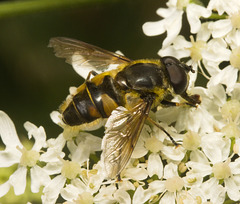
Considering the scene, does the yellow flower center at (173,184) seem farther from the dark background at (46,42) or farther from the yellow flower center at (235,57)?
the dark background at (46,42)

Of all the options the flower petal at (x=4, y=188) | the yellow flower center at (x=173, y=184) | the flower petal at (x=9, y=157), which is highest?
the flower petal at (x=9, y=157)

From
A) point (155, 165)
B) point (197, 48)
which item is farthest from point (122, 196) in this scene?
point (197, 48)

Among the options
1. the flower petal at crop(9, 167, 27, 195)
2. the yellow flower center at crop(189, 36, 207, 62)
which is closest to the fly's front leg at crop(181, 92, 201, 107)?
the yellow flower center at crop(189, 36, 207, 62)

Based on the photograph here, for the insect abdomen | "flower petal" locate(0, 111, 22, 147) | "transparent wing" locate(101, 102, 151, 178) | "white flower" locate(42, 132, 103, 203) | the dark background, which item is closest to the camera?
"transparent wing" locate(101, 102, 151, 178)

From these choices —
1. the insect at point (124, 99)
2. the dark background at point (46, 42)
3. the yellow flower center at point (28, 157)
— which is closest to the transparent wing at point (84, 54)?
the insect at point (124, 99)

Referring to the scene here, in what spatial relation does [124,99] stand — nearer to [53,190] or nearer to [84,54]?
[84,54]

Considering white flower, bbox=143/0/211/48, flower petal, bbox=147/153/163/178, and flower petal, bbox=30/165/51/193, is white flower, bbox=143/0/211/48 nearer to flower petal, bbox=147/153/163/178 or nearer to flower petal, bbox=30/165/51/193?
flower petal, bbox=147/153/163/178
